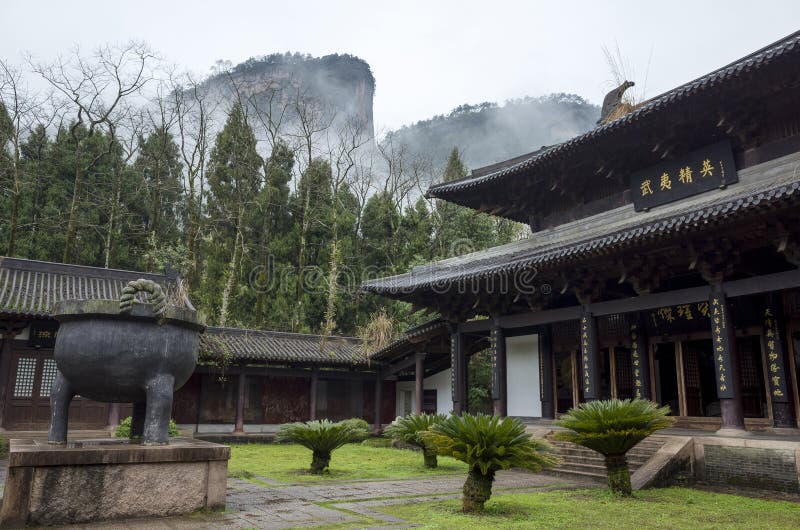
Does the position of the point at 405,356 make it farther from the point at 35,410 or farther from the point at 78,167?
the point at 78,167

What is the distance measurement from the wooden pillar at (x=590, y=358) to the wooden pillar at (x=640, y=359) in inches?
50.2

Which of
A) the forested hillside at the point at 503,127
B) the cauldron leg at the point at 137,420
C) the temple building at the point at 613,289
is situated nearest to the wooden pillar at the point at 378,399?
the temple building at the point at 613,289

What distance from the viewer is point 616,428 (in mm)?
6906

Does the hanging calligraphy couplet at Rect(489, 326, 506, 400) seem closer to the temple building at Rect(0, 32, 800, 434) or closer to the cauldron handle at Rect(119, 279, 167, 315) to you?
the temple building at Rect(0, 32, 800, 434)

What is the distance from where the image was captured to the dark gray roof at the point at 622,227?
790 cm

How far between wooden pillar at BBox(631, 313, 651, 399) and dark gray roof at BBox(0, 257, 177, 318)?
13236mm

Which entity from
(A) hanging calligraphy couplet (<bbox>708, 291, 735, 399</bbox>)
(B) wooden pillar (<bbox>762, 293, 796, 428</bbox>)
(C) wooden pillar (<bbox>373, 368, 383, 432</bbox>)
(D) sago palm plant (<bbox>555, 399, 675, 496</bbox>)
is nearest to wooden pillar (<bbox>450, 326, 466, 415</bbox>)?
(C) wooden pillar (<bbox>373, 368, 383, 432</bbox>)

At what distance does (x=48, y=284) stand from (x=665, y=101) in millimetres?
16053

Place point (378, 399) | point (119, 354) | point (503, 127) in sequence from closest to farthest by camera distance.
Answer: point (119, 354) < point (378, 399) < point (503, 127)

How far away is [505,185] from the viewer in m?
14.8

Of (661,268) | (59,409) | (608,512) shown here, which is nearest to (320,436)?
(59,409)

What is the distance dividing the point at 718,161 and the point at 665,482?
20.9 feet

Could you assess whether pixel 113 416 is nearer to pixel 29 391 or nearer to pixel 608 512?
pixel 29 391

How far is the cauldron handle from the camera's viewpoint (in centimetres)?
555
